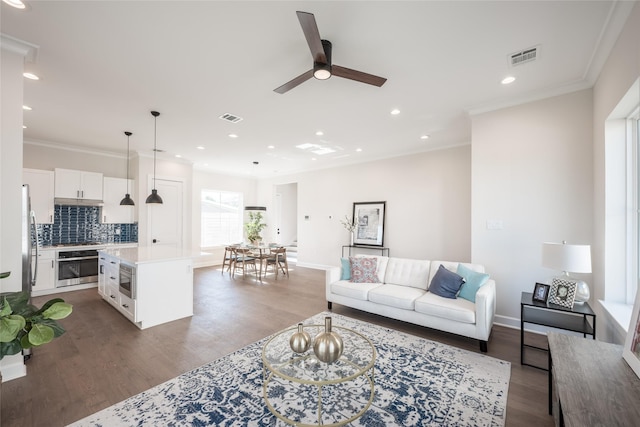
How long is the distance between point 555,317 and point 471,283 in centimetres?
79

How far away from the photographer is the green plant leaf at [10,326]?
4.33 ft

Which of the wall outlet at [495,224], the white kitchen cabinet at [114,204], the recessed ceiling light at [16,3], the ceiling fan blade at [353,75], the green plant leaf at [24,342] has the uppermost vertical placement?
the recessed ceiling light at [16,3]

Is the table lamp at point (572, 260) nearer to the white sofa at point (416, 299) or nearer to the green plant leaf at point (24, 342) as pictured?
the white sofa at point (416, 299)

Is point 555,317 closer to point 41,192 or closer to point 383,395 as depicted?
point 383,395

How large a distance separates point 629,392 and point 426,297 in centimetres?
202

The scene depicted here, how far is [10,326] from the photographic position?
4.45ft

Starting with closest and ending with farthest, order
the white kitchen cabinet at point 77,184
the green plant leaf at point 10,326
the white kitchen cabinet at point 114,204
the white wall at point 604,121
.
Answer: the green plant leaf at point 10,326 < the white wall at point 604,121 < the white kitchen cabinet at point 77,184 < the white kitchen cabinet at point 114,204

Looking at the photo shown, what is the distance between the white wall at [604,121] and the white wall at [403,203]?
2316 mm

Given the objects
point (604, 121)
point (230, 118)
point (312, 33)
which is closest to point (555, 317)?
point (604, 121)

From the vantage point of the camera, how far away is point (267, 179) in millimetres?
9125

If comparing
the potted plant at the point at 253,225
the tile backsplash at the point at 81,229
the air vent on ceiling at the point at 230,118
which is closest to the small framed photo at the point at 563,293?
the air vent on ceiling at the point at 230,118

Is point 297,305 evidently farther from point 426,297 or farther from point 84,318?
point 84,318

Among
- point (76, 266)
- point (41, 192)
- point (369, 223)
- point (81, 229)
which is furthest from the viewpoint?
point (369, 223)

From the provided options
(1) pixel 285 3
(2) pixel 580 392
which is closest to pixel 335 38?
(1) pixel 285 3
